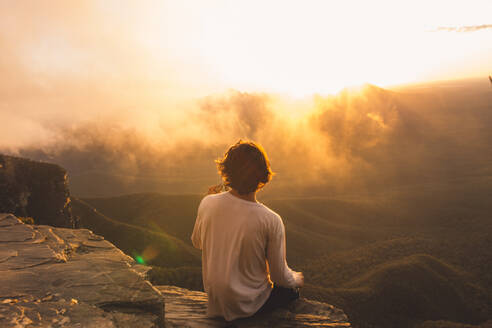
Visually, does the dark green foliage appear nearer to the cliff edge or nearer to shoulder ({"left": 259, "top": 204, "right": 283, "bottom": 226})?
the cliff edge

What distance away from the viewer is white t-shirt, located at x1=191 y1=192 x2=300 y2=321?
3.37m

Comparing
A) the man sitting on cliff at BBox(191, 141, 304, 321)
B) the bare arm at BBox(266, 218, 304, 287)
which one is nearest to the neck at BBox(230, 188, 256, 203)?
the man sitting on cliff at BBox(191, 141, 304, 321)

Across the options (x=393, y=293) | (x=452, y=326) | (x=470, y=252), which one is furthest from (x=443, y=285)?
(x=470, y=252)

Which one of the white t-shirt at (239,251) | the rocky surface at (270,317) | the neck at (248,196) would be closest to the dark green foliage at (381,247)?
the rocky surface at (270,317)

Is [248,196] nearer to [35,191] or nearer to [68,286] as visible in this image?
[68,286]

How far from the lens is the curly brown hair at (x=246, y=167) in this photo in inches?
133

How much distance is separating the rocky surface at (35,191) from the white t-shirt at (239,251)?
10.9m

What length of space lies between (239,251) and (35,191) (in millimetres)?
12501

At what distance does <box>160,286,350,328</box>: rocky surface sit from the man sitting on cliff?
0.84 ft

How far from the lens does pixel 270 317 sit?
13.3 ft

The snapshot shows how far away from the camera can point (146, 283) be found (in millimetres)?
4500

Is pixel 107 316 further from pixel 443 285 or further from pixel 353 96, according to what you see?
pixel 353 96

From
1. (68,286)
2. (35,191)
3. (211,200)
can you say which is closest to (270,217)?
(211,200)

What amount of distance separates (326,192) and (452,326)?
2871 inches
